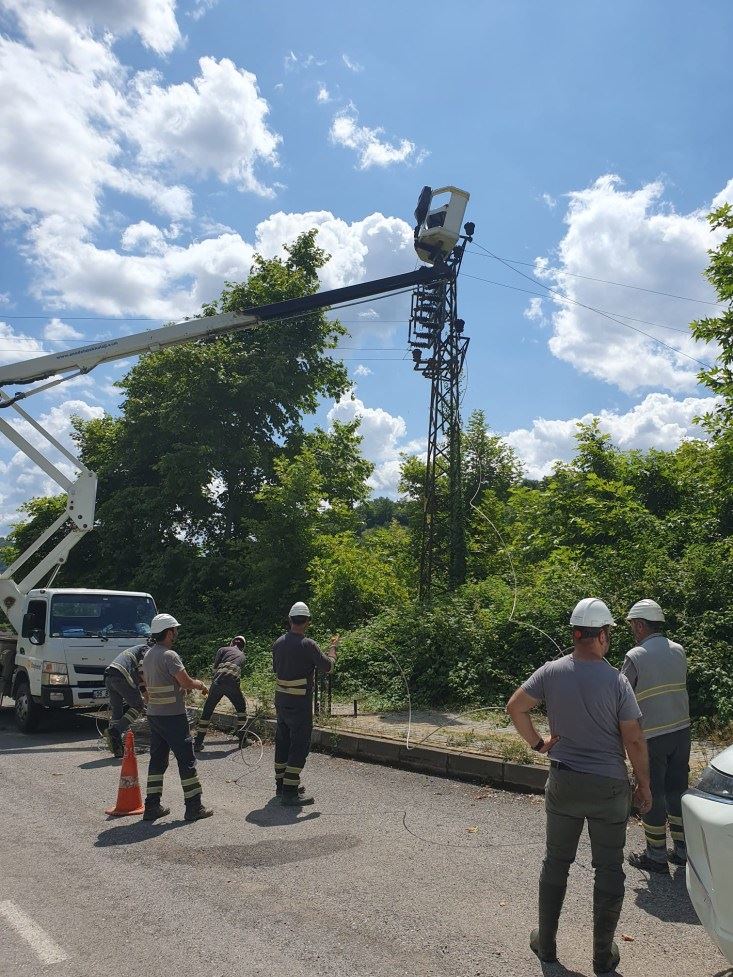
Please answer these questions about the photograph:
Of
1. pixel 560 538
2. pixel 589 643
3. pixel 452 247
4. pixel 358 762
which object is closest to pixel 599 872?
pixel 589 643

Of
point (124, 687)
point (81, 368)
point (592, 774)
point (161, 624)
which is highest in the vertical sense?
point (81, 368)

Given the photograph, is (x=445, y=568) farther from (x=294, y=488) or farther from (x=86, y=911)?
(x=86, y=911)

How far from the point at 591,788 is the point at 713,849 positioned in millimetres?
652

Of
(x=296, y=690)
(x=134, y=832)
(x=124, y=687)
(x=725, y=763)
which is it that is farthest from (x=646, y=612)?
(x=124, y=687)

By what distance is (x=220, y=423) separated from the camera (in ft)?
85.1

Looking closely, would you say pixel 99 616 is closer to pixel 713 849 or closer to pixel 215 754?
pixel 215 754

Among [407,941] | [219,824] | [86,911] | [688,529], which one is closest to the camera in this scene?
[407,941]

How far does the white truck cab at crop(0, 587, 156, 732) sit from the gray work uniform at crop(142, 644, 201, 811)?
4709 millimetres

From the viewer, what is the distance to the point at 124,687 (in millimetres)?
10031

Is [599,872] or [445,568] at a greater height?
[445,568]

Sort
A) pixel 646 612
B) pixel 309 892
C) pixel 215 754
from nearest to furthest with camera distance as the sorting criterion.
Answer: pixel 309 892
pixel 646 612
pixel 215 754

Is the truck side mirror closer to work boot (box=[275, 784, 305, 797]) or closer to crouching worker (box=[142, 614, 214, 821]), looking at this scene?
crouching worker (box=[142, 614, 214, 821])

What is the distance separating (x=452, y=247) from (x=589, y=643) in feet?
45.4

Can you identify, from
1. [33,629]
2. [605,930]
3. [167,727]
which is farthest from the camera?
[33,629]
